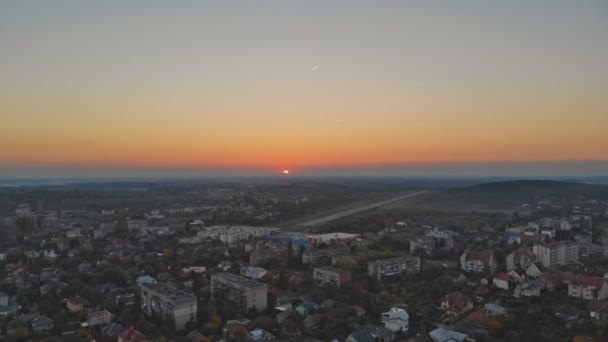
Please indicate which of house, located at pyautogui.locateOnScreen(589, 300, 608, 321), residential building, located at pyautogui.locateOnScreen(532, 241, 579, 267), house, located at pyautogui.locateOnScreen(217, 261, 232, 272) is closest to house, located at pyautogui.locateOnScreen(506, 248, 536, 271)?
residential building, located at pyautogui.locateOnScreen(532, 241, 579, 267)

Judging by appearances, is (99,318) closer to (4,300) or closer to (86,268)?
(4,300)

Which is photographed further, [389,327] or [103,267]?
[103,267]

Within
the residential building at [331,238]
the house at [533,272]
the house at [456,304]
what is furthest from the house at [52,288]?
the house at [533,272]

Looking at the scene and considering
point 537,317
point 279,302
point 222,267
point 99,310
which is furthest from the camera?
point 222,267

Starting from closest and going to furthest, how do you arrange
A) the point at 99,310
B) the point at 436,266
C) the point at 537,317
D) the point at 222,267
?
the point at 537,317 → the point at 99,310 → the point at 436,266 → the point at 222,267

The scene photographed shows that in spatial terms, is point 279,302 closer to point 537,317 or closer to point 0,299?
point 537,317

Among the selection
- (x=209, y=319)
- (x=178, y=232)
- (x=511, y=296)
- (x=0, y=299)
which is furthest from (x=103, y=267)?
(x=511, y=296)

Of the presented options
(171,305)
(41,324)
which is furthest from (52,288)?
(171,305)

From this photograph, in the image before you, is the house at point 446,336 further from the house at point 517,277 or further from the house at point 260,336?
the house at point 517,277
